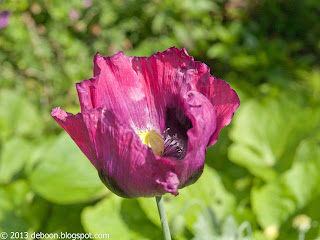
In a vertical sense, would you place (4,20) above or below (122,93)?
below

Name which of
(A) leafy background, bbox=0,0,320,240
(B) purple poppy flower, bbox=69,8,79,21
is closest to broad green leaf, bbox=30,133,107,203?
(A) leafy background, bbox=0,0,320,240

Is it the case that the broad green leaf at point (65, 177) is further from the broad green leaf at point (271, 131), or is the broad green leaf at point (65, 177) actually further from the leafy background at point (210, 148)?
the broad green leaf at point (271, 131)

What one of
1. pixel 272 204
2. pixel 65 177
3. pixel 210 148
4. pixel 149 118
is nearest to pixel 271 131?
pixel 210 148

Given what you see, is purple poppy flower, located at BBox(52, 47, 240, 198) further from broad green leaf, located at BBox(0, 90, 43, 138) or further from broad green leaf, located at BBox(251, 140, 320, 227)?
broad green leaf, located at BBox(0, 90, 43, 138)

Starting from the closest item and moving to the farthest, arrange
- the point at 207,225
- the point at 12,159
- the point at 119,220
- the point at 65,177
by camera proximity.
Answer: the point at 207,225
the point at 119,220
the point at 65,177
the point at 12,159

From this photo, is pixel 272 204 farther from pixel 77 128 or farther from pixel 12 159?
pixel 12 159
